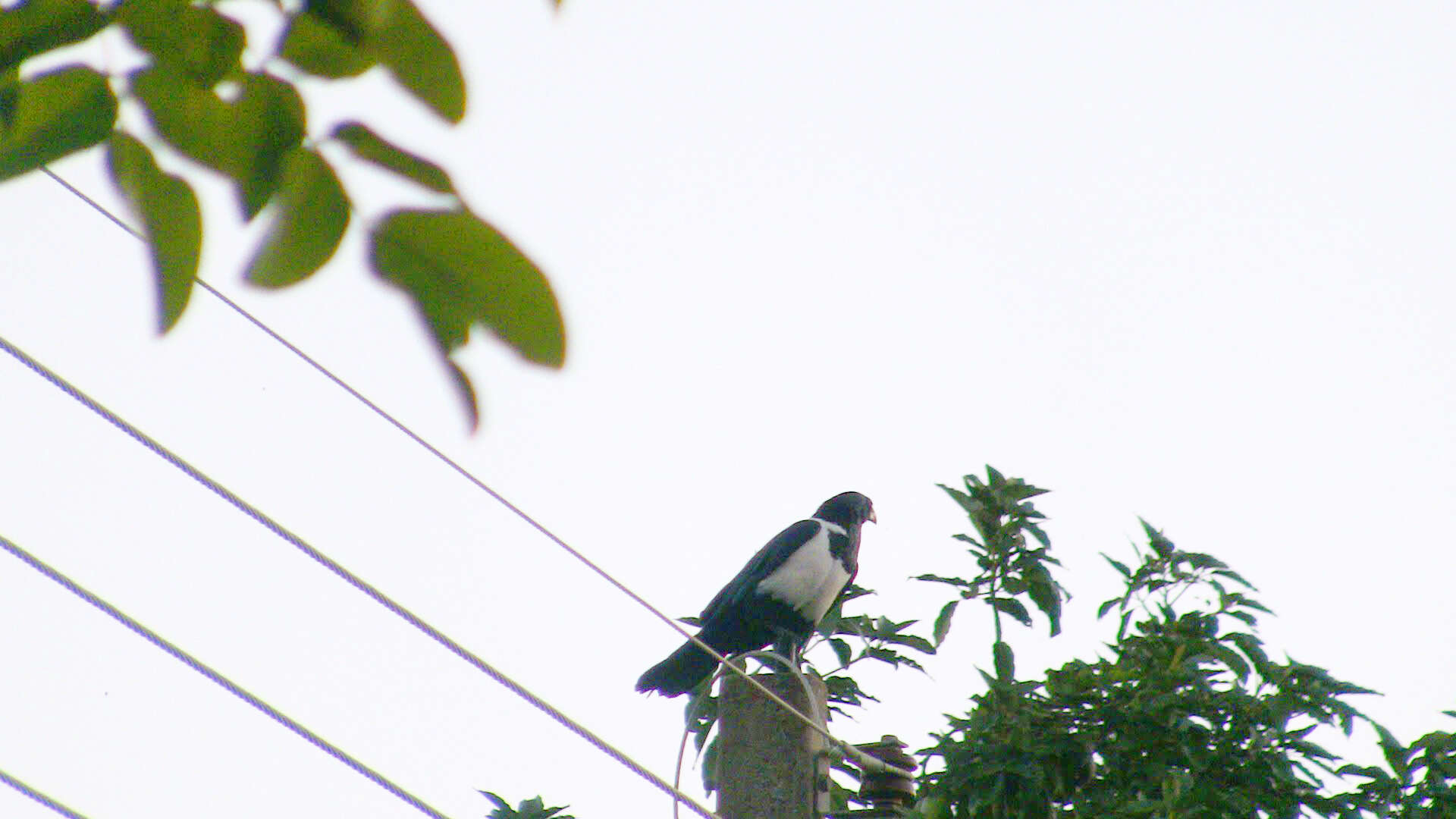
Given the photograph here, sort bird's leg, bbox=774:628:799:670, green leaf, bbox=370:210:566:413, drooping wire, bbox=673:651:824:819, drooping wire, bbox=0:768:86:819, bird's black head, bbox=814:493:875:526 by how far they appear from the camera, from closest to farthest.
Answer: green leaf, bbox=370:210:566:413
drooping wire, bbox=0:768:86:819
drooping wire, bbox=673:651:824:819
bird's leg, bbox=774:628:799:670
bird's black head, bbox=814:493:875:526

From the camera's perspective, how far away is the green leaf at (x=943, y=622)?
377 centimetres

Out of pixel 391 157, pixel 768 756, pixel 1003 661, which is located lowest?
pixel 391 157

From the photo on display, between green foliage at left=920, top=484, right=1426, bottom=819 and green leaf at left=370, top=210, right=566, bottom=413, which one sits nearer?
green leaf at left=370, top=210, right=566, bottom=413

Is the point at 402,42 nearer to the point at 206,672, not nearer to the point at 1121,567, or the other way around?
the point at 206,672

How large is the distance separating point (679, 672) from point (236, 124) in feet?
11.5

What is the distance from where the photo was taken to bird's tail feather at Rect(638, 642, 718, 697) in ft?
13.8

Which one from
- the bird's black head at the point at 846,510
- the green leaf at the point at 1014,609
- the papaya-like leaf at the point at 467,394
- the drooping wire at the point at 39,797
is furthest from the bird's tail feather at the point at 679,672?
the papaya-like leaf at the point at 467,394

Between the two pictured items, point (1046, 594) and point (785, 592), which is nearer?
point (1046, 594)

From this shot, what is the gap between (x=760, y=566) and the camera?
16.0 ft

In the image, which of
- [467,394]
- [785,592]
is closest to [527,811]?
[785,592]

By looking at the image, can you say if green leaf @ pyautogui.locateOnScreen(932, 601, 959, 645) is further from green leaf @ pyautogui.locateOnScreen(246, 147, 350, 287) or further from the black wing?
green leaf @ pyautogui.locateOnScreen(246, 147, 350, 287)

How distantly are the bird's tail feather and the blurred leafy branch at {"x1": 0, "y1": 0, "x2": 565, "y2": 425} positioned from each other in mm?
3448

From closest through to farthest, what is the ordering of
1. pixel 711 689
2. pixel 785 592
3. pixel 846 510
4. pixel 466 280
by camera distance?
pixel 466 280
pixel 711 689
pixel 785 592
pixel 846 510

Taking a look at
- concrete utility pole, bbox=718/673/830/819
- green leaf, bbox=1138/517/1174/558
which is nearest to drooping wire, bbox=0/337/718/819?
concrete utility pole, bbox=718/673/830/819
